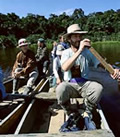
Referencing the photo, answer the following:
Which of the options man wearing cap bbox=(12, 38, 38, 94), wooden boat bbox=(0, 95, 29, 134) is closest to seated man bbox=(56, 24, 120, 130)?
wooden boat bbox=(0, 95, 29, 134)

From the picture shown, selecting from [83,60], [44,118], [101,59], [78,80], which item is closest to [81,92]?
[78,80]

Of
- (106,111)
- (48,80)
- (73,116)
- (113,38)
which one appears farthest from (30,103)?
(113,38)

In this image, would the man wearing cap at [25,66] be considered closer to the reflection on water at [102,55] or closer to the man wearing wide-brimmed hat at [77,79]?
the man wearing wide-brimmed hat at [77,79]

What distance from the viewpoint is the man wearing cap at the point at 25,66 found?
6.16 m

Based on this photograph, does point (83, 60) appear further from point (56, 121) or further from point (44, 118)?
point (44, 118)

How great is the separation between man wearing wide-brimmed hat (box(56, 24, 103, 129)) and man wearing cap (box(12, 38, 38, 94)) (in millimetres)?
2291

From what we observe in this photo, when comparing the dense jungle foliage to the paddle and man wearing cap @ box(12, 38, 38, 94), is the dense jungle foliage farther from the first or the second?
the paddle

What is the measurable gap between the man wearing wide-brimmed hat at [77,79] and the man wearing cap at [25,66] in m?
2.29

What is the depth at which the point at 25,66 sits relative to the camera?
21.2 ft

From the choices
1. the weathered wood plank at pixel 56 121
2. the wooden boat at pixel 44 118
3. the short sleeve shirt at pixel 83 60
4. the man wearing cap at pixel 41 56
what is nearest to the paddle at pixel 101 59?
the short sleeve shirt at pixel 83 60

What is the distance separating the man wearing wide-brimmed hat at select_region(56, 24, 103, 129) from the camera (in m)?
3.77

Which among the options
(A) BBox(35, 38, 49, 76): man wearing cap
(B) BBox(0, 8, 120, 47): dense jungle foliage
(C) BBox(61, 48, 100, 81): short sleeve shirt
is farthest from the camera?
(B) BBox(0, 8, 120, 47): dense jungle foliage

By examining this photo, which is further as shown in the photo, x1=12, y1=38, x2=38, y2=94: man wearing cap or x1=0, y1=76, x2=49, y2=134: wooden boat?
x1=12, y1=38, x2=38, y2=94: man wearing cap

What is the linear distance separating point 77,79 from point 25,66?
2.76 meters
